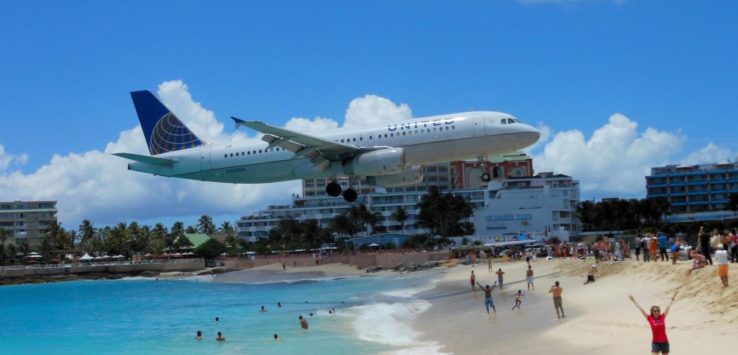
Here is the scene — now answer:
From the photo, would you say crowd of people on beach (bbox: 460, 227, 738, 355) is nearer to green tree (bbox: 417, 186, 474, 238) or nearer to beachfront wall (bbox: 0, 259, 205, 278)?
green tree (bbox: 417, 186, 474, 238)

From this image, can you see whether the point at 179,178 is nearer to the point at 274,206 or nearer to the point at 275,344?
the point at 275,344

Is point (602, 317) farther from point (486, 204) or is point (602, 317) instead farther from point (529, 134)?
point (486, 204)

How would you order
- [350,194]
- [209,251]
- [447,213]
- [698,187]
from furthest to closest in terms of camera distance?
1. [209,251]
2. [698,187]
3. [447,213]
4. [350,194]

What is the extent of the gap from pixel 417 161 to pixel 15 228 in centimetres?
16153

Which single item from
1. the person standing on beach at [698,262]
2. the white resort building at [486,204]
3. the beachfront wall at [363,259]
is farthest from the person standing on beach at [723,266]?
the white resort building at [486,204]

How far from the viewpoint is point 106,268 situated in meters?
138

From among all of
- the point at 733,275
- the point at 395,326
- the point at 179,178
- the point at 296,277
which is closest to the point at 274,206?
the point at 296,277

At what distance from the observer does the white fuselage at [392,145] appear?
39.0 meters

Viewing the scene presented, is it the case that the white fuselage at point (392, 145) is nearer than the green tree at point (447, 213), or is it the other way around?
the white fuselage at point (392, 145)

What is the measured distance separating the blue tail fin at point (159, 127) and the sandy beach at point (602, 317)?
15919 mm

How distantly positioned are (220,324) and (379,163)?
13.7m

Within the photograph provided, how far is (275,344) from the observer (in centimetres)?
3381

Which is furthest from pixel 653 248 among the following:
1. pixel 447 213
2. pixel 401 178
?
pixel 447 213

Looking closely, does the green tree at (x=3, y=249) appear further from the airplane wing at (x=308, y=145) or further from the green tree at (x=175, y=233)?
the airplane wing at (x=308, y=145)
